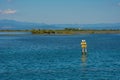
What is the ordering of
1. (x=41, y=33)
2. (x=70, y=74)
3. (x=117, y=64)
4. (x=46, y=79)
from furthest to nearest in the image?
(x=41, y=33) < (x=117, y=64) < (x=70, y=74) < (x=46, y=79)

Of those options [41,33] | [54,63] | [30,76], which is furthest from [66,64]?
[41,33]

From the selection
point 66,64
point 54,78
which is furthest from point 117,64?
point 54,78

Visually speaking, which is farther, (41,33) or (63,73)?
(41,33)

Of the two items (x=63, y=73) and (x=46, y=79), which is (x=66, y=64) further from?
(x=46, y=79)

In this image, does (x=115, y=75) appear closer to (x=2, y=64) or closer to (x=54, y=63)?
(x=54, y=63)

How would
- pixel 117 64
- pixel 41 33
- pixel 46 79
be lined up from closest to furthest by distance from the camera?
pixel 46 79, pixel 117 64, pixel 41 33

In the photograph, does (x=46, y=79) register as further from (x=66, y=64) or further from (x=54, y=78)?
(x=66, y=64)

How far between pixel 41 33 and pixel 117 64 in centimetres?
12597

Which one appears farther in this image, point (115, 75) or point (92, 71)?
point (92, 71)

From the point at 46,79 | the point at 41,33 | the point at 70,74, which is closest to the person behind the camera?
the point at 46,79

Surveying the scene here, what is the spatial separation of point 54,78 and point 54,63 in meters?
12.9

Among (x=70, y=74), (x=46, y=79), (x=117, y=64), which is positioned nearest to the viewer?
(x=46, y=79)

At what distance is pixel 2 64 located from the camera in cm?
4953

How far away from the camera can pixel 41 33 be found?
17312cm
